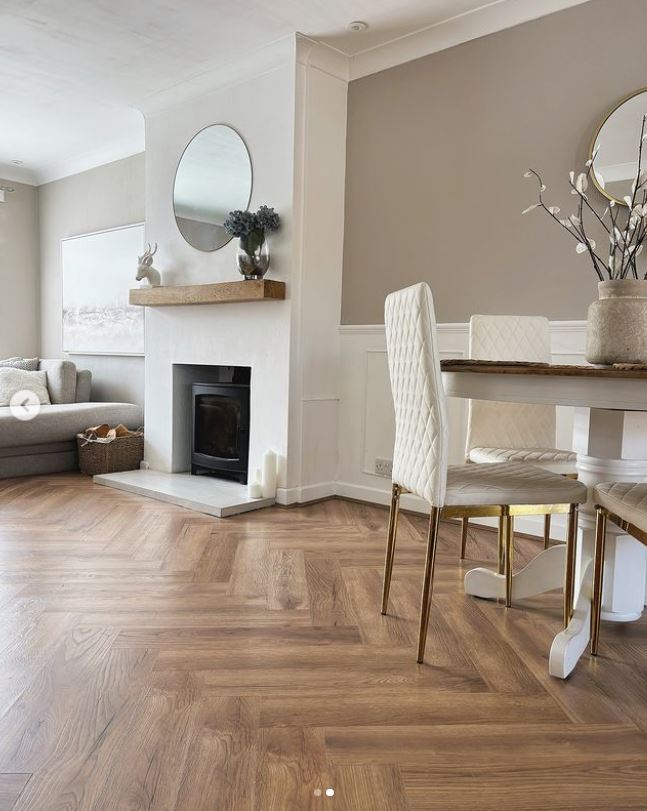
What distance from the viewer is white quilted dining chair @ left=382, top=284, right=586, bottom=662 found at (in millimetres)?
1837

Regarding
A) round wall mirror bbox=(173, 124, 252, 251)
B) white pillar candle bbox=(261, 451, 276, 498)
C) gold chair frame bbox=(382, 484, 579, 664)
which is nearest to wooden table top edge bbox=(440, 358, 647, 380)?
gold chair frame bbox=(382, 484, 579, 664)

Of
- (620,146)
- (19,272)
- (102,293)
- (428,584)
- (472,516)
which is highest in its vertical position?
(620,146)

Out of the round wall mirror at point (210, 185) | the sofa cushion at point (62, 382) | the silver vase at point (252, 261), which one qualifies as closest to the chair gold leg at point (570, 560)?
the silver vase at point (252, 261)

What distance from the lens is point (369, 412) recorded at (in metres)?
3.88

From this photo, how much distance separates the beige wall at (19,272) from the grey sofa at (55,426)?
4.37ft

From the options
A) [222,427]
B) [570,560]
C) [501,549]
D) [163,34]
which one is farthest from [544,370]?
[163,34]

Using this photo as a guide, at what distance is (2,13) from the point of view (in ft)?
11.1

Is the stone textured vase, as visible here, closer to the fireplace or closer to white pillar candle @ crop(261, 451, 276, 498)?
white pillar candle @ crop(261, 451, 276, 498)

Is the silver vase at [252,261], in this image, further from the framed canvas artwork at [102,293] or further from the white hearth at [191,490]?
the framed canvas artwork at [102,293]

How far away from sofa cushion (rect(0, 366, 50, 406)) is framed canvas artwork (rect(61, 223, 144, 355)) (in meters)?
0.59

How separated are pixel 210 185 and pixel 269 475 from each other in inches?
71.9

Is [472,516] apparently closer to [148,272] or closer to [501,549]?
[501,549]

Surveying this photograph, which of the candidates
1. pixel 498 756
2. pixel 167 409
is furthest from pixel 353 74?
pixel 498 756

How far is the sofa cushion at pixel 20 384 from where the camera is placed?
5.20 meters
